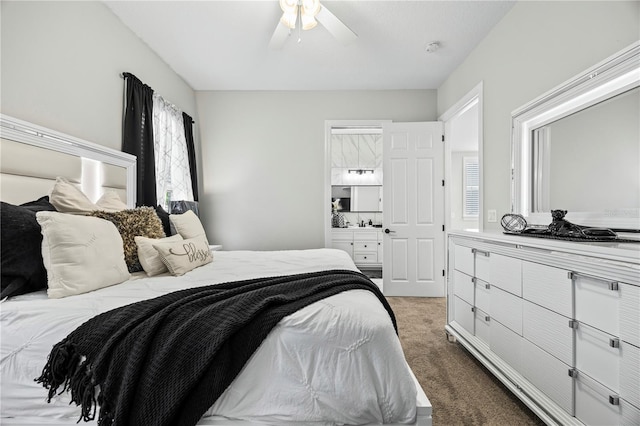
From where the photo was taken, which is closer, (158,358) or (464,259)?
(158,358)

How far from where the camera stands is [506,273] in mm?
1789

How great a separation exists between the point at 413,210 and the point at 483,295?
2.07 metres

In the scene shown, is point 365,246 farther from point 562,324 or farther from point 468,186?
point 562,324

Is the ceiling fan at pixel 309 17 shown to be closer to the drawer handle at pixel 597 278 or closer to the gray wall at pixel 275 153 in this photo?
the gray wall at pixel 275 153

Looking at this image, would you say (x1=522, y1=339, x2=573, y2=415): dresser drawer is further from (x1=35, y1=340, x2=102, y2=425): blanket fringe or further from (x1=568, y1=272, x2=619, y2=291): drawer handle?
(x1=35, y1=340, x2=102, y2=425): blanket fringe

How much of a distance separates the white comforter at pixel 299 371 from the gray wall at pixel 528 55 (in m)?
2.00

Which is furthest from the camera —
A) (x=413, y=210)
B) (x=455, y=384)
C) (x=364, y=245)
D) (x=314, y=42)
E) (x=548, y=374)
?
(x=364, y=245)

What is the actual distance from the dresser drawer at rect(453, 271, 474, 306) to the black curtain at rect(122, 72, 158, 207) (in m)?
2.87

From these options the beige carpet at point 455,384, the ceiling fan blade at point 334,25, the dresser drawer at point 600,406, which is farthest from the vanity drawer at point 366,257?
the dresser drawer at point 600,406

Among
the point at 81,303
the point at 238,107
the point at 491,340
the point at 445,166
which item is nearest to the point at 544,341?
the point at 491,340

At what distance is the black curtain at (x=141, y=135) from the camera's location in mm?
2723

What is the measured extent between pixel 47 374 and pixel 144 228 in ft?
3.38

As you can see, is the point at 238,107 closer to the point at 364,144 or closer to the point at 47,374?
the point at 364,144

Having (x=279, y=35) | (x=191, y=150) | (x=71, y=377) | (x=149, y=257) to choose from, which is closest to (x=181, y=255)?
(x=149, y=257)
